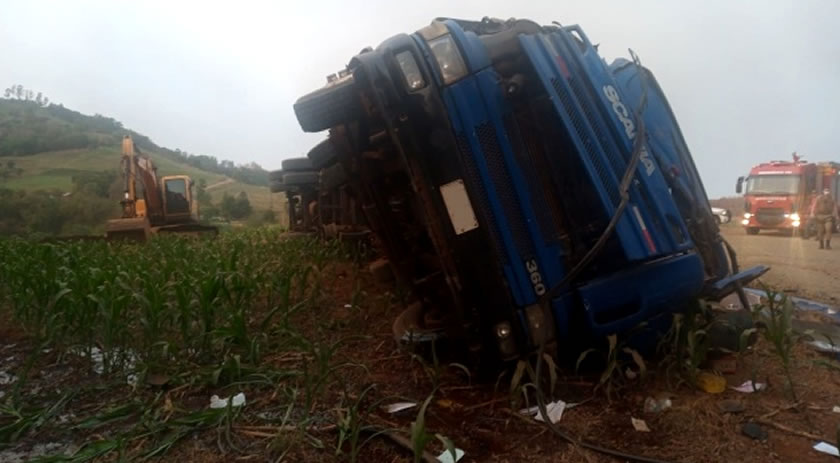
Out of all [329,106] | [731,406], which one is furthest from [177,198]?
[731,406]

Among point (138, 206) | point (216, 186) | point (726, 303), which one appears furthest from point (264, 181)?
point (726, 303)

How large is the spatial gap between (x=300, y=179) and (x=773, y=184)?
1765 centimetres

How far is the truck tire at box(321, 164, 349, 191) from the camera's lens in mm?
3527

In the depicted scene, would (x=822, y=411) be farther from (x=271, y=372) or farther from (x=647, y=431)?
(x=271, y=372)

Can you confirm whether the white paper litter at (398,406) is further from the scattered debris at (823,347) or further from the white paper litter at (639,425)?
the scattered debris at (823,347)

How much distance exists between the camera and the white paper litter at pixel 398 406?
2.74 metres

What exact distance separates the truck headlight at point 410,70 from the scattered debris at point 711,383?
1.94m

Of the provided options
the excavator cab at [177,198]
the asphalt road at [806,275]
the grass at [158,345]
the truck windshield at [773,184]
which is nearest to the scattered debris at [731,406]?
the grass at [158,345]

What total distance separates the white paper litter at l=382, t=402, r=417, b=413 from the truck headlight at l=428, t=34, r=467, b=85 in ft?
4.89

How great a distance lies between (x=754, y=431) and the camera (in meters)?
2.42

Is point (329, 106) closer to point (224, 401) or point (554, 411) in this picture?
point (224, 401)

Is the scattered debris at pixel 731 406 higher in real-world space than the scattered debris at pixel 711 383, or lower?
lower

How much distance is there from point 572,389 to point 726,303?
2.72m

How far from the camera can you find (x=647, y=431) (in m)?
2.50
